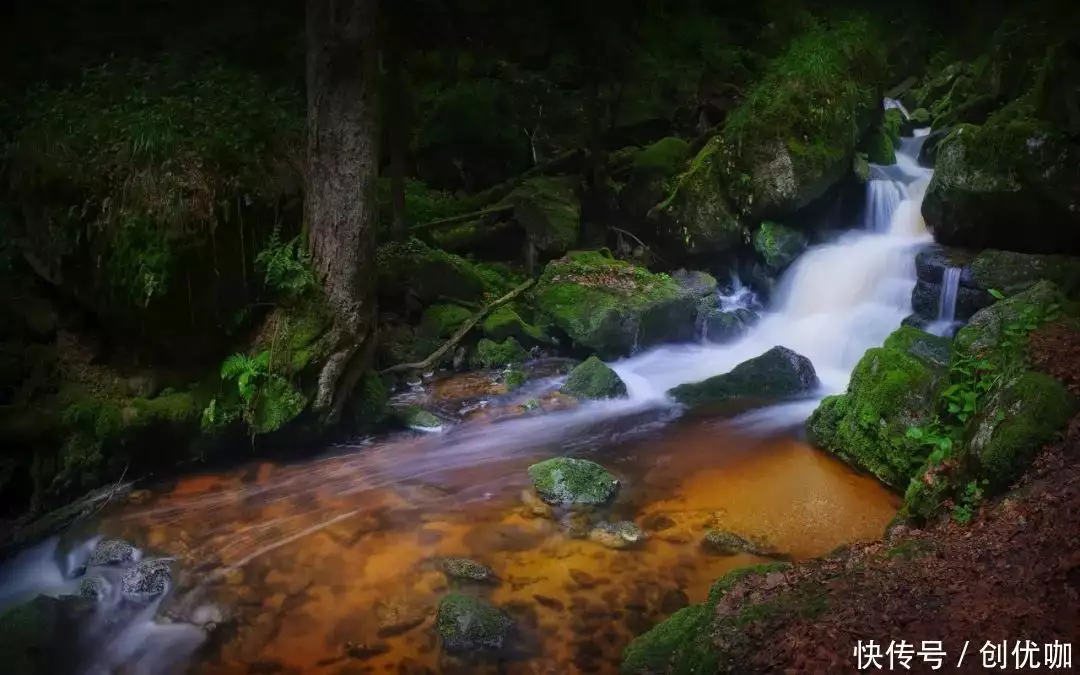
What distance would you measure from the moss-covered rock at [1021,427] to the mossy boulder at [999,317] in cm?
121

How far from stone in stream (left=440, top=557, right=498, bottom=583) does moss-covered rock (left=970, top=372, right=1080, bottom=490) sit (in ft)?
11.5

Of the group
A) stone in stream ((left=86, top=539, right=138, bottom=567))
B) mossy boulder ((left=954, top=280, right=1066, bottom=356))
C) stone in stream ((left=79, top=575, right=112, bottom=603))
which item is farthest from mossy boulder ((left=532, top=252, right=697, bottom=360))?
stone in stream ((left=79, top=575, right=112, bottom=603))

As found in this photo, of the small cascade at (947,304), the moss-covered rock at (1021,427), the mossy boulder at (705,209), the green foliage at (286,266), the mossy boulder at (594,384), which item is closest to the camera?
the moss-covered rock at (1021,427)

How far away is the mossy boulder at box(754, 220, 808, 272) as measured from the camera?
12719mm

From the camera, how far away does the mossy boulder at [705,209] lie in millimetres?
13141

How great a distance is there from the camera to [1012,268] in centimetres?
971

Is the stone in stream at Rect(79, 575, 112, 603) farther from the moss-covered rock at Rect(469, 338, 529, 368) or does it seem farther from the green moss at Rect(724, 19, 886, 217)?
the green moss at Rect(724, 19, 886, 217)

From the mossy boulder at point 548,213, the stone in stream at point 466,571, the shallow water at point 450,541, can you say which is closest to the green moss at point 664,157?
the mossy boulder at point 548,213

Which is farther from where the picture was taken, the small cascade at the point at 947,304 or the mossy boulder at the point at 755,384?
the small cascade at the point at 947,304

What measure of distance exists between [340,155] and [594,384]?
14.3ft

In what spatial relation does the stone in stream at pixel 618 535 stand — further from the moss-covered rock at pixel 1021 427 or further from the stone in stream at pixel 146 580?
the stone in stream at pixel 146 580

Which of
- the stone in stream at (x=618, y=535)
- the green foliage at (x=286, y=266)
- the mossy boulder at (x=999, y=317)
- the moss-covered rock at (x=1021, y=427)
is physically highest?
the green foliage at (x=286, y=266)

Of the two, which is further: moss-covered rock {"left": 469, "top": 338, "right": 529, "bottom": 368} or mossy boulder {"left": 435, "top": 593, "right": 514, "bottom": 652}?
moss-covered rock {"left": 469, "top": 338, "right": 529, "bottom": 368}

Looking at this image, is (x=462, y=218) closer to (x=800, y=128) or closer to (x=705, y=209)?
(x=705, y=209)
